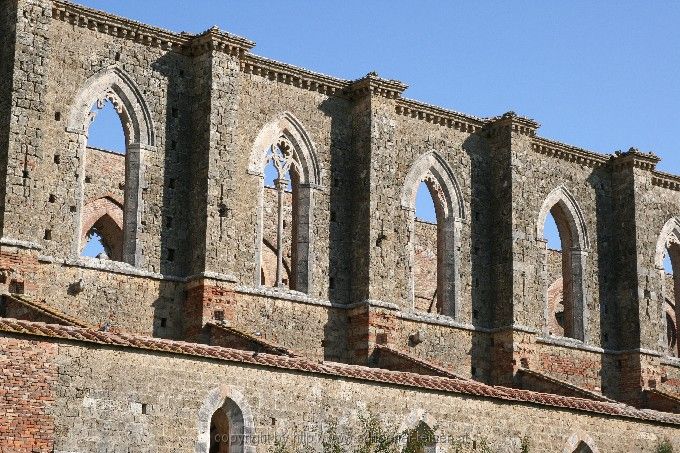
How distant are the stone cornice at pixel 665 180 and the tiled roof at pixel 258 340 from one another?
12.3 meters

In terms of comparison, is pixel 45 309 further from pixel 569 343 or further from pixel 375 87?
pixel 569 343

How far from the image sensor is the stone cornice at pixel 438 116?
93.6 ft

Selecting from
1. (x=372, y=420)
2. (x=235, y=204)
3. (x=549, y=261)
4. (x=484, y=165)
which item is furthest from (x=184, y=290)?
(x=549, y=261)

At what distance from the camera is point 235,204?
83.5 ft

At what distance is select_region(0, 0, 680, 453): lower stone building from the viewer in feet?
63.7

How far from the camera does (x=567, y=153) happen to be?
1224 inches

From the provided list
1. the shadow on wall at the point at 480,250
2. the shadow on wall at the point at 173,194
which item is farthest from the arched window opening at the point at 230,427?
the shadow on wall at the point at 480,250

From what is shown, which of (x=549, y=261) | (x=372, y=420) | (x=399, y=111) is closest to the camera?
(x=372, y=420)

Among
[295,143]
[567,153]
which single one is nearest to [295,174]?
[295,143]

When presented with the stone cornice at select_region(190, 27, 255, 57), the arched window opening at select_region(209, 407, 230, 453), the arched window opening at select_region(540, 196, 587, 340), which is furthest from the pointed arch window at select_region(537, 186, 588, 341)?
the arched window opening at select_region(209, 407, 230, 453)

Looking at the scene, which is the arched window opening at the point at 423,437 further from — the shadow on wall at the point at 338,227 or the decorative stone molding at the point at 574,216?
the decorative stone molding at the point at 574,216

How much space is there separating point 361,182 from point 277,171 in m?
1.75

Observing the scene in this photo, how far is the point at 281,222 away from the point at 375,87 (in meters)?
3.42

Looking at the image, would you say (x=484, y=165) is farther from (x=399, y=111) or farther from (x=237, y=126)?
(x=237, y=126)
